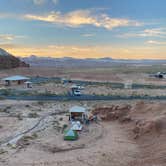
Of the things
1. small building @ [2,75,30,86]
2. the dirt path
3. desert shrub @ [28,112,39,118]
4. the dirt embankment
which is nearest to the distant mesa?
small building @ [2,75,30,86]

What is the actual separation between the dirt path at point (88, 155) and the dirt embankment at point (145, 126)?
0.77m

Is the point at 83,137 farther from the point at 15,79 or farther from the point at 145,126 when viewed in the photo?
the point at 15,79

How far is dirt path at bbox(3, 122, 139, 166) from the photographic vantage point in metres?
17.9

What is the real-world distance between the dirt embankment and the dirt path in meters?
0.77

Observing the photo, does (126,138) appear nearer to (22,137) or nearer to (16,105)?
(22,137)

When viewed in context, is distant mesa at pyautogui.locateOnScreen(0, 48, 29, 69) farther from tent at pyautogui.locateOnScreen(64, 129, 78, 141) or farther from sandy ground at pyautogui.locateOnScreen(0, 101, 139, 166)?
tent at pyautogui.locateOnScreen(64, 129, 78, 141)

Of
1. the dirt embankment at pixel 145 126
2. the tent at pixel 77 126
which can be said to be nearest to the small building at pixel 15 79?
the dirt embankment at pixel 145 126

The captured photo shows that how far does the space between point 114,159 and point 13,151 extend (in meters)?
6.01

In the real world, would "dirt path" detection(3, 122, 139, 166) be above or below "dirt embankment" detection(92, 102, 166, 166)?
below

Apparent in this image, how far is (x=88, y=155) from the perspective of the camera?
19188 millimetres

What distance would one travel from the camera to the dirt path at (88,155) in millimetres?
17938

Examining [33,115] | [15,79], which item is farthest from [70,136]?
[15,79]

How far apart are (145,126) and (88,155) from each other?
19.7 ft

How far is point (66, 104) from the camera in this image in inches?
1519
